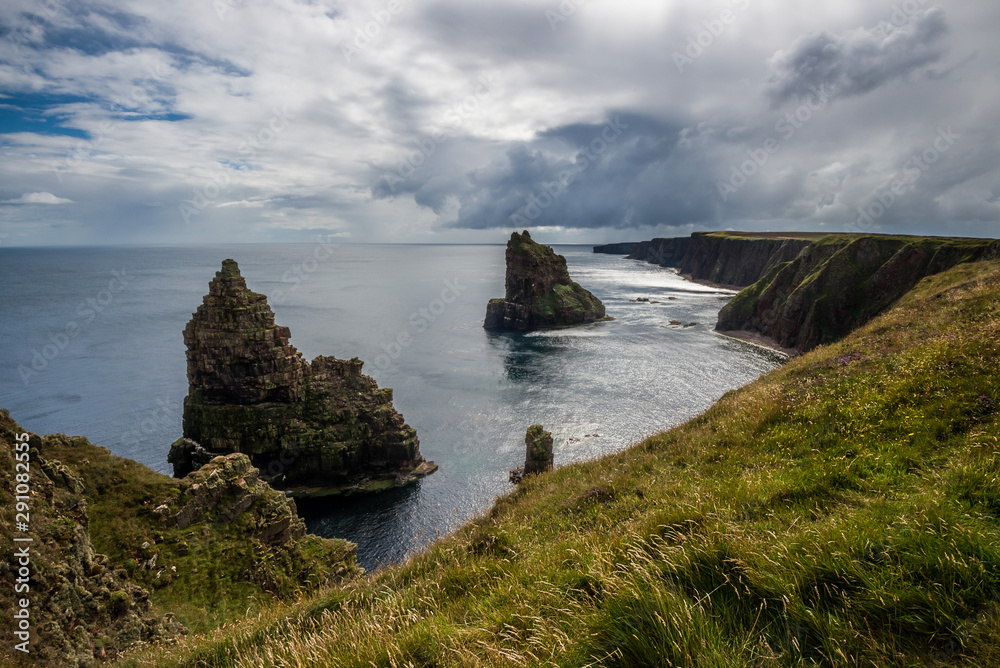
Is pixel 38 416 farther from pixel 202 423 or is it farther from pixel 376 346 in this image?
pixel 376 346

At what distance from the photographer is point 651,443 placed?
18391mm

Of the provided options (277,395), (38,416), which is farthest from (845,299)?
(38,416)

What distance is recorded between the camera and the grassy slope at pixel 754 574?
4.02 meters

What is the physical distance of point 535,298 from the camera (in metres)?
139

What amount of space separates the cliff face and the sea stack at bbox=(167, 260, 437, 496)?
8616cm

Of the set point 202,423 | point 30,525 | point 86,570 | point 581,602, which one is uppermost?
point 581,602

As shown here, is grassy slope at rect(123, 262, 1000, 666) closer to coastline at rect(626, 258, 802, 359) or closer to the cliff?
the cliff

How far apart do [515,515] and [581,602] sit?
9.23 m

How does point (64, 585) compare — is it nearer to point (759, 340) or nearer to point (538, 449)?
point (538, 449)

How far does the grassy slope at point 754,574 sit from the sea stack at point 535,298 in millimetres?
122444

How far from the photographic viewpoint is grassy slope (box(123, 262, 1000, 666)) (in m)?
4.02
